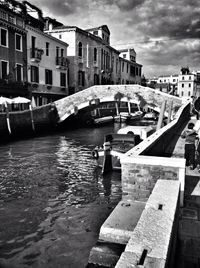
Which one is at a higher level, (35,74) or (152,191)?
(35,74)

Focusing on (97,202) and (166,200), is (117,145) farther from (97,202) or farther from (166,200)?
(166,200)

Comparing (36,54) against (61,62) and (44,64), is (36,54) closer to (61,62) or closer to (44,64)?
(44,64)

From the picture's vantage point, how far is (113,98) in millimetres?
23141

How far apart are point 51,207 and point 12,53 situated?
55.8 ft

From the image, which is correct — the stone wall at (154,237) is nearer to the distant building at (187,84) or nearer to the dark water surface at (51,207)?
the dark water surface at (51,207)

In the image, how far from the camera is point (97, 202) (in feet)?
24.2

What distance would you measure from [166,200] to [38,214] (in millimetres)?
4078

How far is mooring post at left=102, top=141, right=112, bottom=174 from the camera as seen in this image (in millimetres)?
9917

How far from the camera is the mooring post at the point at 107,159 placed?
9917mm

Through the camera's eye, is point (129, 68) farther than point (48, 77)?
Yes

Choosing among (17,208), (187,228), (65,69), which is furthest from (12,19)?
(187,228)

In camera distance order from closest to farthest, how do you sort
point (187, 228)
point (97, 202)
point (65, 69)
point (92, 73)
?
point (187, 228) < point (97, 202) < point (65, 69) < point (92, 73)

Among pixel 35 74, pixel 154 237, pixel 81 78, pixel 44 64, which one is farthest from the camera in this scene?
pixel 81 78

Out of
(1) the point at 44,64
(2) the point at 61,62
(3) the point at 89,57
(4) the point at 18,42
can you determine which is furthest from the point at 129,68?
(4) the point at 18,42
